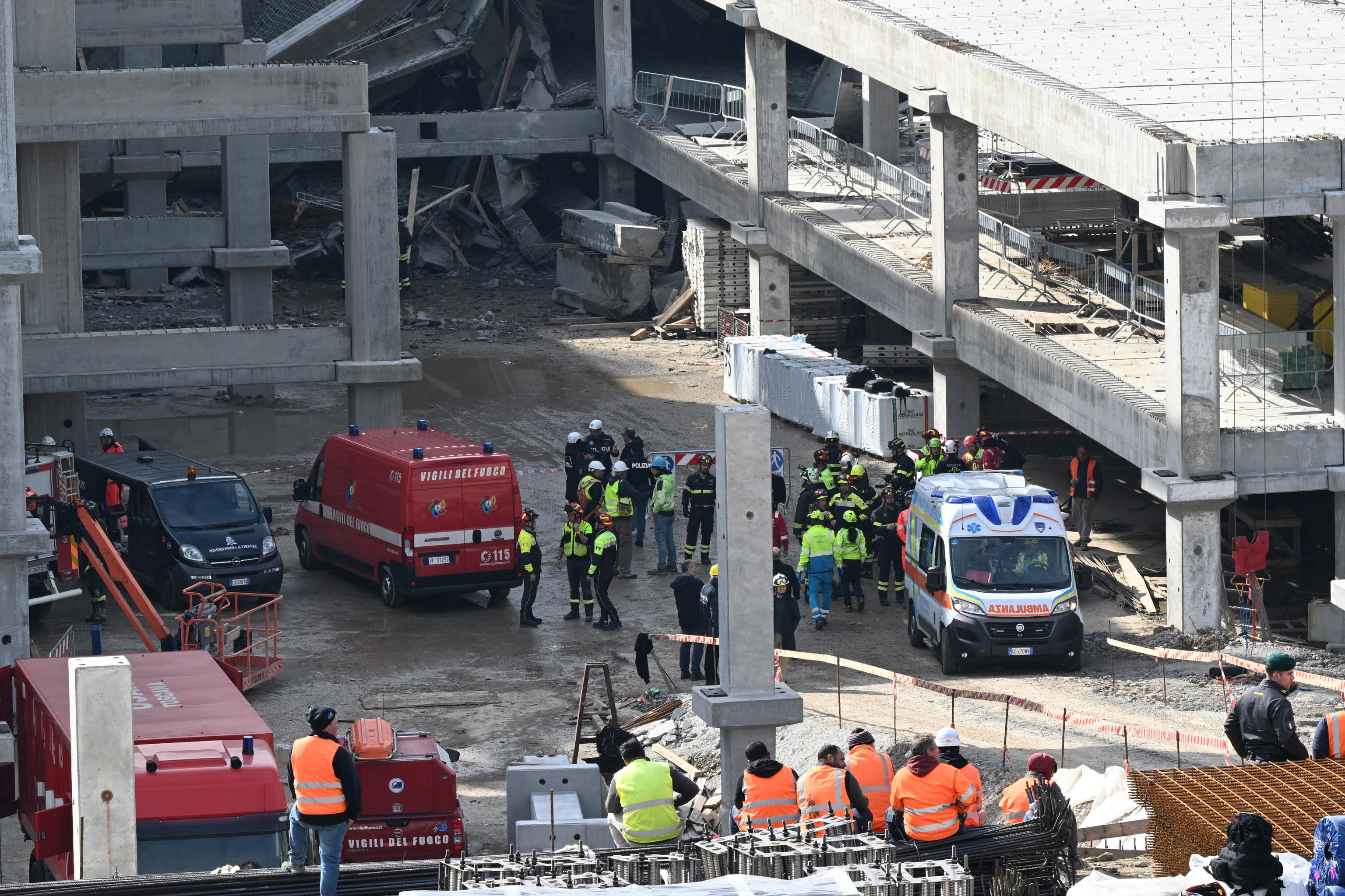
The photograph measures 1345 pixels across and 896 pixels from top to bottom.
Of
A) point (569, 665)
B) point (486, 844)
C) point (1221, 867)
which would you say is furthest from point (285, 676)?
point (1221, 867)

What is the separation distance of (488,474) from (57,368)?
9.31 metres

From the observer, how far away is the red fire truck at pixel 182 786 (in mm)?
15031

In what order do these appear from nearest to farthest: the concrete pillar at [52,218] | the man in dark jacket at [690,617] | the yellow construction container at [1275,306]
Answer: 1. the man in dark jacket at [690,617]
2. the yellow construction container at [1275,306]
3. the concrete pillar at [52,218]

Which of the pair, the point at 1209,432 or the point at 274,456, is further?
the point at 274,456

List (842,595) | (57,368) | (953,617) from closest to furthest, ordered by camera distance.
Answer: (953,617) < (842,595) < (57,368)

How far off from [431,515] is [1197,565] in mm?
9515

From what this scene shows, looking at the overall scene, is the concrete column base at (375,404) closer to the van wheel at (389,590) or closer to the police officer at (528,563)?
the van wheel at (389,590)

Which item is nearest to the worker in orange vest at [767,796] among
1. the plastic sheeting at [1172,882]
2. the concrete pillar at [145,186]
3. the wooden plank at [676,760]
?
the plastic sheeting at [1172,882]

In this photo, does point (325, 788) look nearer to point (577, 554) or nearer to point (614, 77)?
point (577, 554)

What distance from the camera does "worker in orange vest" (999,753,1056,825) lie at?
48.8 feet

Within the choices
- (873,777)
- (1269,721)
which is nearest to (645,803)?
(873,777)

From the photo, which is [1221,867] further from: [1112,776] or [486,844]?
[486,844]

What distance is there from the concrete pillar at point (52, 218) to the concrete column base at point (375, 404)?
4421mm

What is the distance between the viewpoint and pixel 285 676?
24016mm
